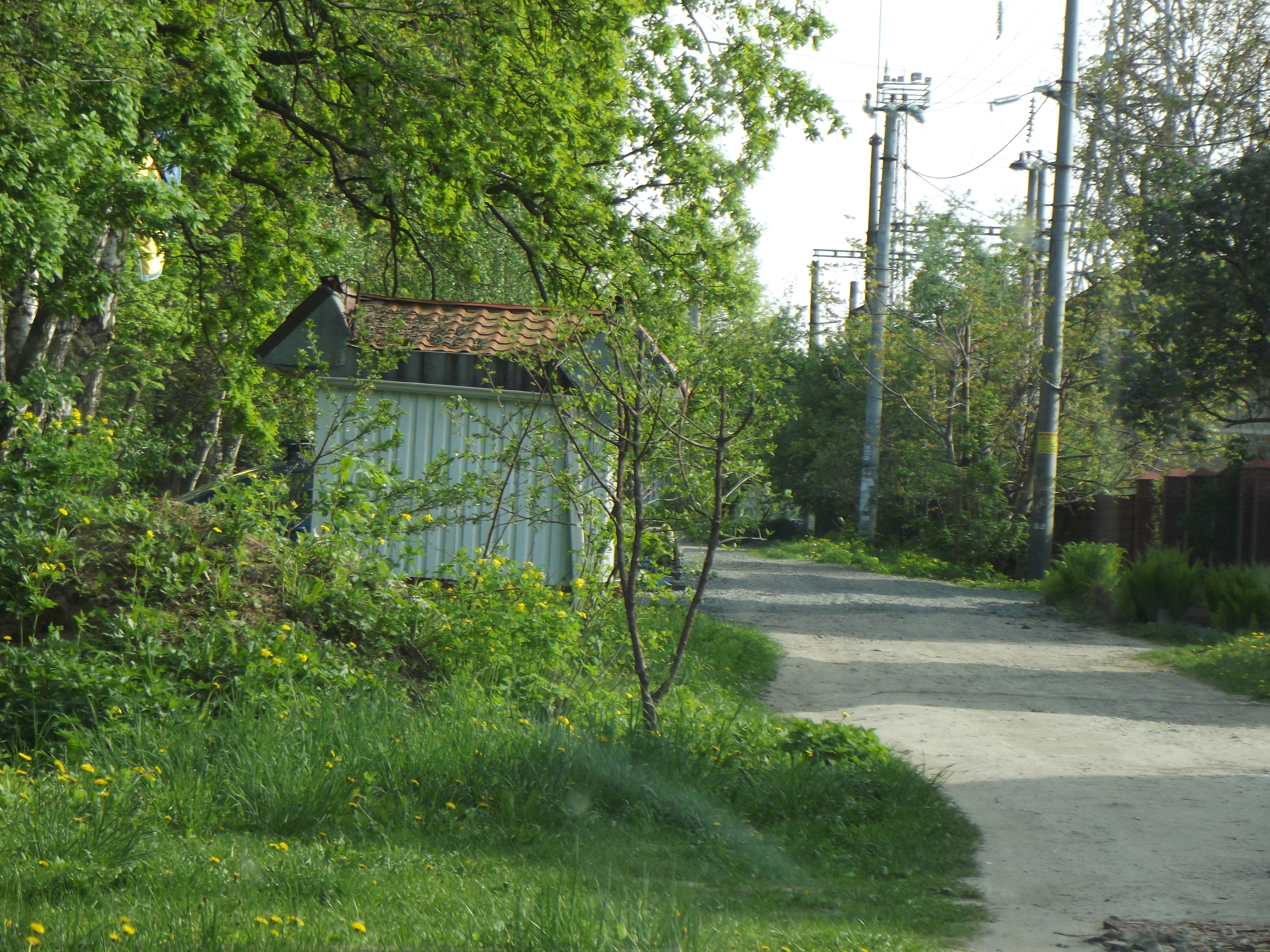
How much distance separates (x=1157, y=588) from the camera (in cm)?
1467

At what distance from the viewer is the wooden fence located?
15.4 meters

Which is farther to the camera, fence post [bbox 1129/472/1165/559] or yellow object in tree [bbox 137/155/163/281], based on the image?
fence post [bbox 1129/472/1165/559]

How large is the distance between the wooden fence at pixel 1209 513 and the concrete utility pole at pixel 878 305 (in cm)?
984

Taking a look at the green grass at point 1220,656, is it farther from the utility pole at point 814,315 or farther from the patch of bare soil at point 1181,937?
the utility pole at point 814,315

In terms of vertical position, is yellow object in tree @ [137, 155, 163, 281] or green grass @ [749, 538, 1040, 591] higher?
yellow object in tree @ [137, 155, 163, 281]

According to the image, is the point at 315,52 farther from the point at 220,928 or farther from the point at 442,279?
the point at 442,279

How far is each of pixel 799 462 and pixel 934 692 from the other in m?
30.8

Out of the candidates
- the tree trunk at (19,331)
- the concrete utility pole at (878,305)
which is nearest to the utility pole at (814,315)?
the concrete utility pole at (878,305)

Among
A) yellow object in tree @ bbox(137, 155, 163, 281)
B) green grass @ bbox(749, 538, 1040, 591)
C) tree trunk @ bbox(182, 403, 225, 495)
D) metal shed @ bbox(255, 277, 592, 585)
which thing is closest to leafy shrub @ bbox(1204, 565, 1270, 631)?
green grass @ bbox(749, 538, 1040, 591)

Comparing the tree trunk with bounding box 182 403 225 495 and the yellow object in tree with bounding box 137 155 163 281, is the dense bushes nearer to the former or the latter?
the yellow object in tree with bounding box 137 155 163 281

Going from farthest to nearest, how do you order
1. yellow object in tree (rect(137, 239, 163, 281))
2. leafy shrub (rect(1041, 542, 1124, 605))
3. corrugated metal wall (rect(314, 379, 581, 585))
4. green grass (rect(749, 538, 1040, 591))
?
green grass (rect(749, 538, 1040, 591)), leafy shrub (rect(1041, 542, 1124, 605)), yellow object in tree (rect(137, 239, 163, 281)), corrugated metal wall (rect(314, 379, 581, 585))

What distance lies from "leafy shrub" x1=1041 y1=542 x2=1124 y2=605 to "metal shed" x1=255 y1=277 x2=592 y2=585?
858cm

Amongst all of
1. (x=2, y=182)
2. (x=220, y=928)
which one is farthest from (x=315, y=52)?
(x=220, y=928)

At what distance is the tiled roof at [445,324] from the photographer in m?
10.8
